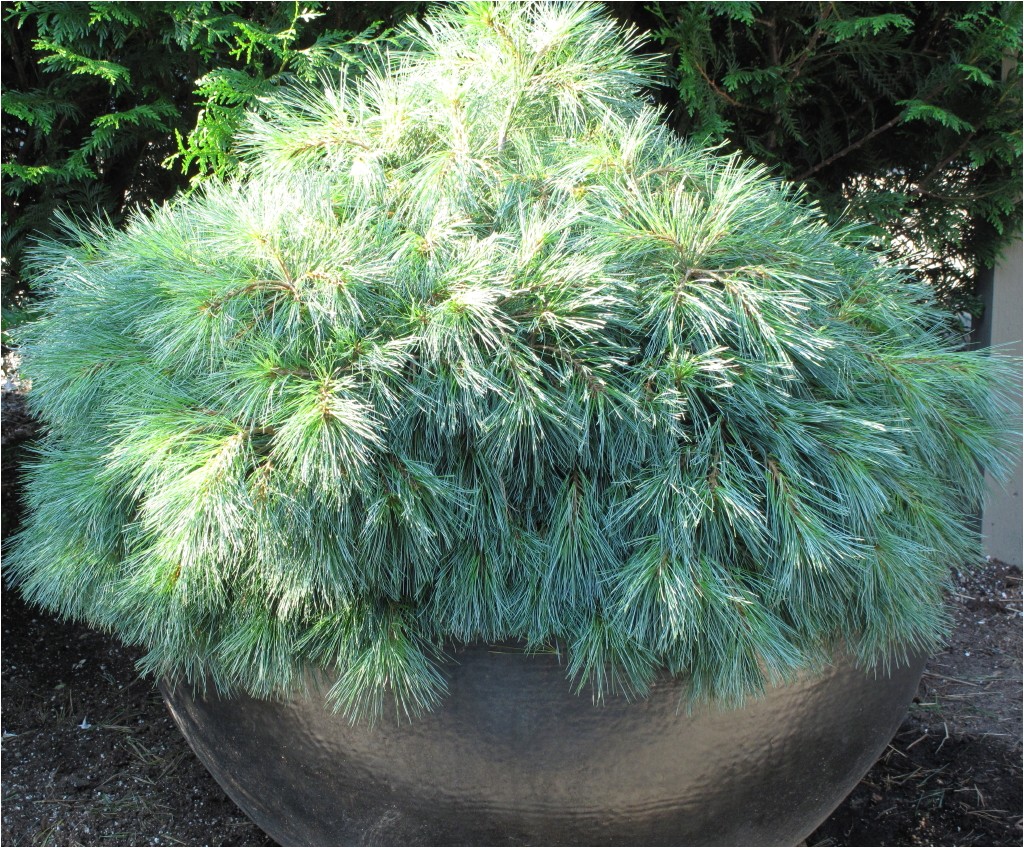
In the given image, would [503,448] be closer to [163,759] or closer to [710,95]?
[163,759]

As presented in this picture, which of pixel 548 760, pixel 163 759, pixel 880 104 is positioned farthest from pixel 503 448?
pixel 880 104

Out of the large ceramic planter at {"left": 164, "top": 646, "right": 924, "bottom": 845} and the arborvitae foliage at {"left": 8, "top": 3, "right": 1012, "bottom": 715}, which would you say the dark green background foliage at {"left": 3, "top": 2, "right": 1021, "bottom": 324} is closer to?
the arborvitae foliage at {"left": 8, "top": 3, "right": 1012, "bottom": 715}

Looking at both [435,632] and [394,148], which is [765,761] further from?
[394,148]

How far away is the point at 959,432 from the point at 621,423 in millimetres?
612

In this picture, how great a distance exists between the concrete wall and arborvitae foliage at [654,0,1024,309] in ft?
0.27

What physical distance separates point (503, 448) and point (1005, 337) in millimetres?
2366

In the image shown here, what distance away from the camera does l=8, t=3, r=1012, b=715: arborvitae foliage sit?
120 cm

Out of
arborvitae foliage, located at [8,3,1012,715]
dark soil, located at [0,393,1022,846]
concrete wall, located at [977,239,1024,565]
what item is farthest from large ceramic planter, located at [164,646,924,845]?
concrete wall, located at [977,239,1024,565]

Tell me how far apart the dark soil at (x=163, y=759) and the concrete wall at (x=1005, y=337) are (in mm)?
423

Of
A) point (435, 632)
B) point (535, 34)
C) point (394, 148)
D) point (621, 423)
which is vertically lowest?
point (435, 632)

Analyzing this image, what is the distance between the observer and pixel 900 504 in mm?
1380

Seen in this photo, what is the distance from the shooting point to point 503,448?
120cm

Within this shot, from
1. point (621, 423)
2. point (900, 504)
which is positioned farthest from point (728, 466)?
point (900, 504)

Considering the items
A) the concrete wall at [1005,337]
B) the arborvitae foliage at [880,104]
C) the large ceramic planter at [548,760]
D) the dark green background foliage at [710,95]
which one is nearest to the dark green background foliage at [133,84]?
the dark green background foliage at [710,95]
